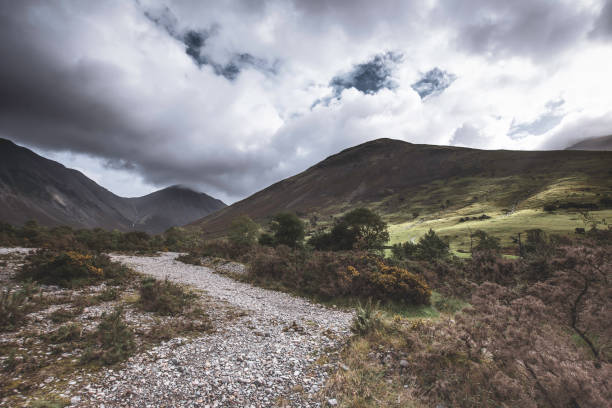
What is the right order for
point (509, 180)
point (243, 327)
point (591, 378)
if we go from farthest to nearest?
1. point (509, 180)
2. point (243, 327)
3. point (591, 378)

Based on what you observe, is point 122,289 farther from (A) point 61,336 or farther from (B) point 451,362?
(B) point 451,362

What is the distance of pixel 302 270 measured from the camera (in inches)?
786

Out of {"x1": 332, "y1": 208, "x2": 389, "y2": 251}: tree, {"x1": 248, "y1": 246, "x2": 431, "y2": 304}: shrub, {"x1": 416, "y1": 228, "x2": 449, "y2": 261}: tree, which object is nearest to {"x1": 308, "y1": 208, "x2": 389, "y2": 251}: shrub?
{"x1": 332, "y1": 208, "x2": 389, "y2": 251}: tree

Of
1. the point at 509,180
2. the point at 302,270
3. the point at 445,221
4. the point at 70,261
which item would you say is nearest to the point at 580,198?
the point at 445,221

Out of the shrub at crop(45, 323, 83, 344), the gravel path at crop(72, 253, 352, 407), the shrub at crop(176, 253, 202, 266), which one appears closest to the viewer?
the gravel path at crop(72, 253, 352, 407)

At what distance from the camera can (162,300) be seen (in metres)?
11.9

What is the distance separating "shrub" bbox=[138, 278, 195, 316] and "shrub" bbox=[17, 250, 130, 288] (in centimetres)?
576

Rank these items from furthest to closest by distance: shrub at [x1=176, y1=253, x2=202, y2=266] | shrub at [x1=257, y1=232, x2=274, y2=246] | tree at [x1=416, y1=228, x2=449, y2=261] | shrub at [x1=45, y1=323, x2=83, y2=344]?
1. shrub at [x1=257, y1=232, x2=274, y2=246]
2. shrub at [x1=176, y1=253, x2=202, y2=266]
3. tree at [x1=416, y1=228, x2=449, y2=261]
4. shrub at [x1=45, y1=323, x2=83, y2=344]

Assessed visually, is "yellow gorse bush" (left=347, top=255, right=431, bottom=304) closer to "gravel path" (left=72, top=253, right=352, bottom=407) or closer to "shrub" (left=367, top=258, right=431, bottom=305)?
"shrub" (left=367, top=258, right=431, bottom=305)

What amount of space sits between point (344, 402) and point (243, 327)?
19.2ft

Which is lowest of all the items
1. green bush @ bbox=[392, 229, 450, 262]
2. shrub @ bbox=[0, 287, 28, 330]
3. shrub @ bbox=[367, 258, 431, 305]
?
green bush @ bbox=[392, 229, 450, 262]

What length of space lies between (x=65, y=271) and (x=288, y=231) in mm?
32049

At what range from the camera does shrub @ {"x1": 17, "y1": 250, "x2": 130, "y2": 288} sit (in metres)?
15.2

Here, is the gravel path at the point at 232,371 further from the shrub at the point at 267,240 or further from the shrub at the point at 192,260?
the shrub at the point at 267,240
